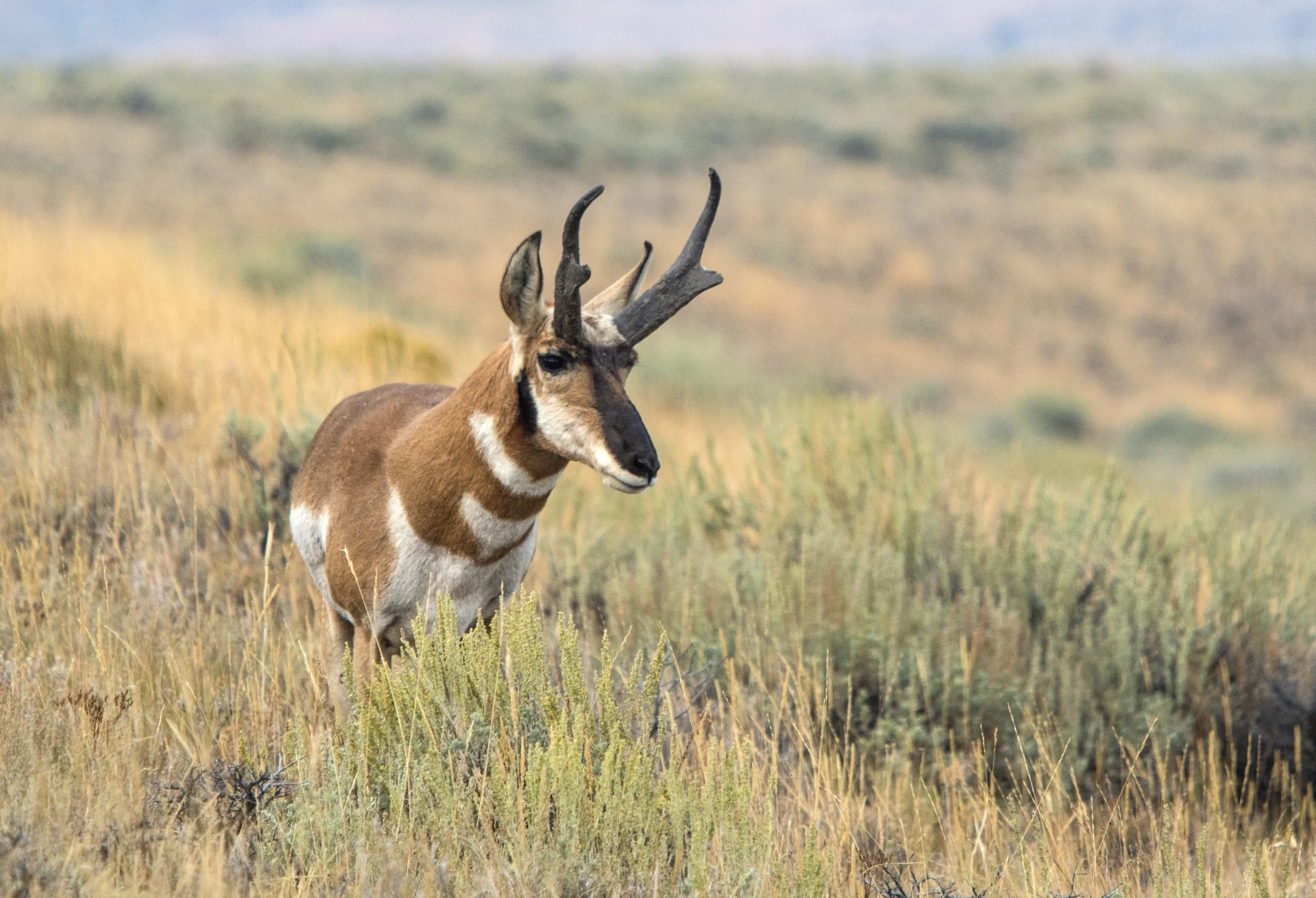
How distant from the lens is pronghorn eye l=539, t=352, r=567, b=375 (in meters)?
3.29

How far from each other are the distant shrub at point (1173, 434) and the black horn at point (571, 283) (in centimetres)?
1692

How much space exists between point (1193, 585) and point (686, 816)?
3.41 m

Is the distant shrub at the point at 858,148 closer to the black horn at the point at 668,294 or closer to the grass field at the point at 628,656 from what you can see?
the grass field at the point at 628,656

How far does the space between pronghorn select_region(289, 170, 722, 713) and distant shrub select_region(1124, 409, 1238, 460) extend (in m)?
16.7

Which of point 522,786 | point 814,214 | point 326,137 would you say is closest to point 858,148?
point 814,214

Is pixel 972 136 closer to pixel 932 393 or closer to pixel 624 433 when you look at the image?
pixel 932 393

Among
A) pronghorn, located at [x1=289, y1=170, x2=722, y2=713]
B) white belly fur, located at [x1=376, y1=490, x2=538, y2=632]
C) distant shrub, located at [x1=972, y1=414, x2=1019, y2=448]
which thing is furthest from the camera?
distant shrub, located at [x1=972, y1=414, x2=1019, y2=448]

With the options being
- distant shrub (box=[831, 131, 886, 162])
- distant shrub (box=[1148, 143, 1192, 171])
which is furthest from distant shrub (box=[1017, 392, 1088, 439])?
distant shrub (box=[1148, 143, 1192, 171])

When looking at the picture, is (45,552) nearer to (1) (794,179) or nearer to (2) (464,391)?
(2) (464,391)

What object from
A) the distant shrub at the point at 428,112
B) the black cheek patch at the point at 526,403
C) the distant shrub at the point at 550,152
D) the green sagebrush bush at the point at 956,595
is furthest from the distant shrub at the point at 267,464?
the distant shrub at the point at 428,112

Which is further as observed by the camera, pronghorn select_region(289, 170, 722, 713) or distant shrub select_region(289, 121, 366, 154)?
distant shrub select_region(289, 121, 366, 154)

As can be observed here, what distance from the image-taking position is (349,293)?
13625 millimetres

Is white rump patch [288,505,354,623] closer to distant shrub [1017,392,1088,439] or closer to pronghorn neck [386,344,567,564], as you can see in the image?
pronghorn neck [386,344,567,564]

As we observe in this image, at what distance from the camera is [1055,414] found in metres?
19.5
